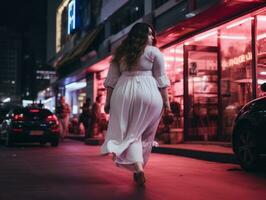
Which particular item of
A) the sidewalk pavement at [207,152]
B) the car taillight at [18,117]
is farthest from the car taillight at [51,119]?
the sidewalk pavement at [207,152]

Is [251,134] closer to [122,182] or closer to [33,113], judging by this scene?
[122,182]

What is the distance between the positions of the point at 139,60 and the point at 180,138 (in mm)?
8955

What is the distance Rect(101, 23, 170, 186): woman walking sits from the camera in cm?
646

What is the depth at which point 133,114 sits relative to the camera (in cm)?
654

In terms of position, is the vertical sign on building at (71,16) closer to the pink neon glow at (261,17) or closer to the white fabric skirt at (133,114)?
the pink neon glow at (261,17)

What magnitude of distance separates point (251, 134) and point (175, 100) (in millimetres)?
8297

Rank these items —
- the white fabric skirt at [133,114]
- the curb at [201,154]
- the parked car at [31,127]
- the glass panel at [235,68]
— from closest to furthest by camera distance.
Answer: the white fabric skirt at [133,114] → the curb at [201,154] → the glass panel at [235,68] → the parked car at [31,127]

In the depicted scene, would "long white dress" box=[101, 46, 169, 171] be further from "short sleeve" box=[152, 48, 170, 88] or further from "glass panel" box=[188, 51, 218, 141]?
"glass panel" box=[188, 51, 218, 141]

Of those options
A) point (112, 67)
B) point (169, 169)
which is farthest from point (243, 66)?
point (112, 67)

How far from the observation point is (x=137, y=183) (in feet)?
20.9

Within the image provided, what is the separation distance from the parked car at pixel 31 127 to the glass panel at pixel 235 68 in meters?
5.48

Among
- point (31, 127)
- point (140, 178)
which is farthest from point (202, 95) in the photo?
point (140, 178)

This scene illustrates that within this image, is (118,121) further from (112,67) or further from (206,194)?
(206,194)

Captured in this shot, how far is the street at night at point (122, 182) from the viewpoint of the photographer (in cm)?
582
